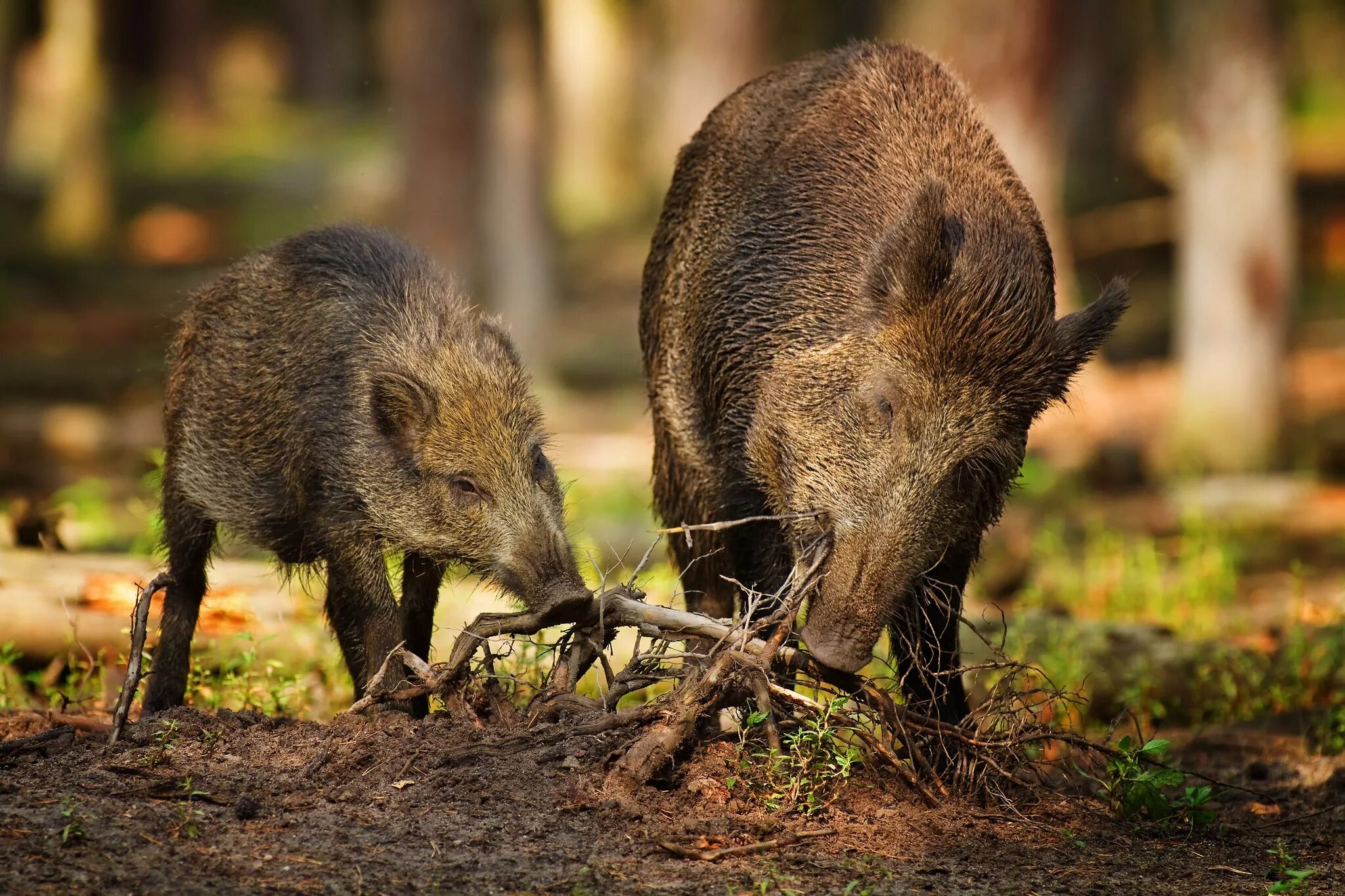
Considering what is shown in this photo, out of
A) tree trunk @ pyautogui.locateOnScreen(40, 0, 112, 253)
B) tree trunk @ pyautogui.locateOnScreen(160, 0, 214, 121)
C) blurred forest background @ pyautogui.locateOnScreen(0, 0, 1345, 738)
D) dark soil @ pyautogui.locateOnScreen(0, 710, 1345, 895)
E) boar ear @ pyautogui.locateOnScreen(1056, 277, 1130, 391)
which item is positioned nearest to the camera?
dark soil @ pyautogui.locateOnScreen(0, 710, 1345, 895)

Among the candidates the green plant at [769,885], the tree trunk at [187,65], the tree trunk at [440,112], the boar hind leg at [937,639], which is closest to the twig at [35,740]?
the green plant at [769,885]

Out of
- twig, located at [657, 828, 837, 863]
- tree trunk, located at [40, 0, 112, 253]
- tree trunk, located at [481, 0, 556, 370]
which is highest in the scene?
tree trunk, located at [40, 0, 112, 253]

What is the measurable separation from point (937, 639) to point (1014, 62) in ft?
24.3

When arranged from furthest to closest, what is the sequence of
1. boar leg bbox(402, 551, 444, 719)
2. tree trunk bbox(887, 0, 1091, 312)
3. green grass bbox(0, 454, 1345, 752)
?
tree trunk bbox(887, 0, 1091, 312) < green grass bbox(0, 454, 1345, 752) < boar leg bbox(402, 551, 444, 719)

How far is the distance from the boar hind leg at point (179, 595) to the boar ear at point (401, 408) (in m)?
0.86

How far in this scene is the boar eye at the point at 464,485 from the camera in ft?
15.6

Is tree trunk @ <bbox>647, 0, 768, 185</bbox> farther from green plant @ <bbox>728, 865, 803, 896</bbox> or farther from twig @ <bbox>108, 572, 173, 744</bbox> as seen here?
green plant @ <bbox>728, 865, 803, 896</bbox>

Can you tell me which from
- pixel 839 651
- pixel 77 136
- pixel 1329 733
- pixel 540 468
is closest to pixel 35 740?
pixel 540 468

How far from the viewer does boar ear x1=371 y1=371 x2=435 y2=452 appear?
470 cm

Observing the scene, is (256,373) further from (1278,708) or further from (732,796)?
(1278,708)

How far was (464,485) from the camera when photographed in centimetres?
478

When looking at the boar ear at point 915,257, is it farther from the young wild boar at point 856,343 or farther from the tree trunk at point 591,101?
the tree trunk at point 591,101

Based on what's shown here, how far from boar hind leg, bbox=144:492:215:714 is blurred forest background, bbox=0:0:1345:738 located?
1.19 feet

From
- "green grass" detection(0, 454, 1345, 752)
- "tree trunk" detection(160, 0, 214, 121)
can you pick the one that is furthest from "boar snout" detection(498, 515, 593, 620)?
"tree trunk" detection(160, 0, 214, 121)
